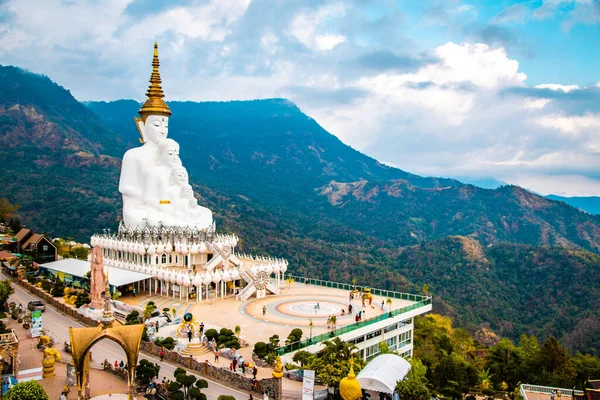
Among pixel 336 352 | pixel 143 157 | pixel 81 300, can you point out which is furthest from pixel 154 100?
pixel 336 352

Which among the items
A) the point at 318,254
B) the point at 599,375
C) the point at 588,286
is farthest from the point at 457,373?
the point at 318,254

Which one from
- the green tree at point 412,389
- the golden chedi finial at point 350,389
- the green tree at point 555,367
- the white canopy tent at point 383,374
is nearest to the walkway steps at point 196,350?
the white canopy tent at point 383,374

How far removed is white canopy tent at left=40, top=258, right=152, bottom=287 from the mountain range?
1257 inches

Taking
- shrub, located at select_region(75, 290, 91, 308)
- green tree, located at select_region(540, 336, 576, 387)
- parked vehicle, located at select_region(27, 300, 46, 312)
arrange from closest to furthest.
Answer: green tree, located at select_region(540, 336, 576, 387) → parked vehicle, located at select_region(27, 300, 46, 312) → shrub, located at select_region(75, 290, 91, 308)

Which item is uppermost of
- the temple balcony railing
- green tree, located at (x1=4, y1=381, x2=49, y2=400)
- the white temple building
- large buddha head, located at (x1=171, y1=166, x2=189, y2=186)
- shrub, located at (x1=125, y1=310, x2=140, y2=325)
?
large buddha head, located at (x1=171, y1=166, x2=189, y2=186)

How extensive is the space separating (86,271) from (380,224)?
11105cm

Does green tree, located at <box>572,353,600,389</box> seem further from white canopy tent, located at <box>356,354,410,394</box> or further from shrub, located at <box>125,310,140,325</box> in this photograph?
shrub, located at <box>125,310,140,325</box>

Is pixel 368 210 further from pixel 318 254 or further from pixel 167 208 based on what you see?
pixel 167 208

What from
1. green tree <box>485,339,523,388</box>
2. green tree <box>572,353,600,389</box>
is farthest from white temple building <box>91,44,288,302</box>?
green tree <box>572,353,600,389</box>

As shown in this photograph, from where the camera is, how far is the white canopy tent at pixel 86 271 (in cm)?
3594

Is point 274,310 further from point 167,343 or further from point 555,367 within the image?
point 555,367

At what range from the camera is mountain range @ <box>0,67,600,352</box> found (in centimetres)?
7225

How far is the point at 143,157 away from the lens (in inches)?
1783

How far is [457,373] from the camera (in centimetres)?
2333
